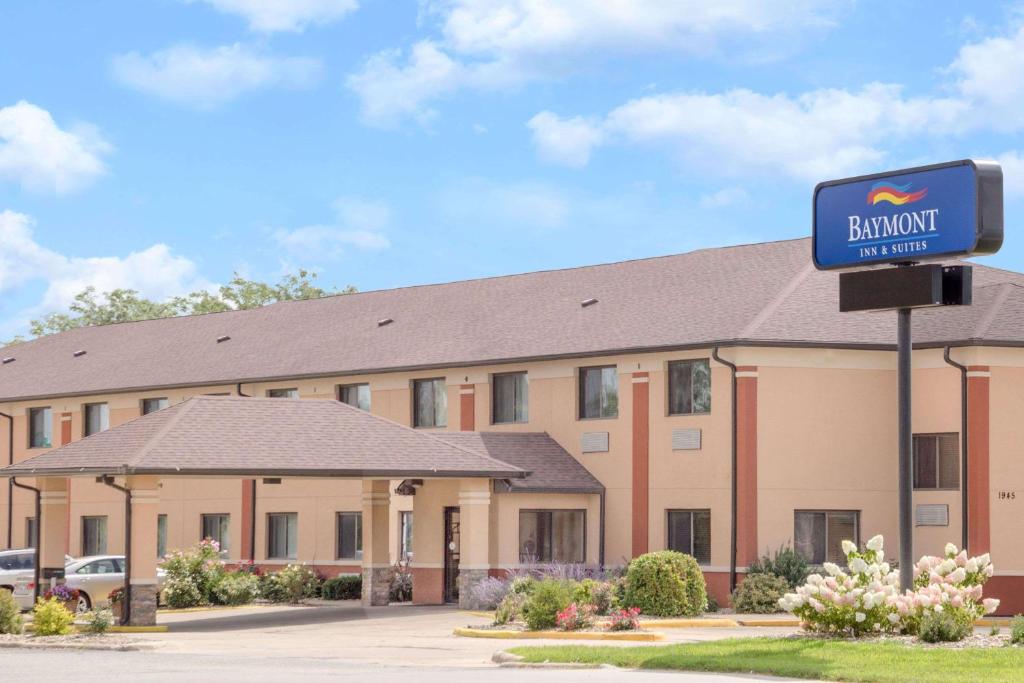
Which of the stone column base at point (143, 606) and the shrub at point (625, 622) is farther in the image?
the stone column base at point (143, 606)

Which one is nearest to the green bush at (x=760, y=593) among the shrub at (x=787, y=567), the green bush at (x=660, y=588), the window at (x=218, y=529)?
the shrub at (x=787, y=567)

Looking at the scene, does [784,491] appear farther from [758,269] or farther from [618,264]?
[618,264]

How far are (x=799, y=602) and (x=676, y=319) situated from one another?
13465mm

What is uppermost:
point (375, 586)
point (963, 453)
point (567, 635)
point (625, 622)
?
point (963, 453)

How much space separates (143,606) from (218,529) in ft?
48.1

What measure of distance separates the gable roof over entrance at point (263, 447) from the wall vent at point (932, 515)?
830cm

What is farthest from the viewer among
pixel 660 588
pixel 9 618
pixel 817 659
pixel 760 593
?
pixel 760 593

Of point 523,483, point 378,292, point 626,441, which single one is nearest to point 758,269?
point 626,441

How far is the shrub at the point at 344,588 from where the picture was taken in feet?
132

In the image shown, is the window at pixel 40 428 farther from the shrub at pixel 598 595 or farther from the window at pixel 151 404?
the shrub at pixel 598 595

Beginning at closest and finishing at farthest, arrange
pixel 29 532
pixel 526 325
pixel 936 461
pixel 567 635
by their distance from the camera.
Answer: pixel 567 635, pixel 936 461, pixel 526 325, pixel 29 532

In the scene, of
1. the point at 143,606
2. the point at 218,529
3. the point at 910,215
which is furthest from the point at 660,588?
the point at 218,529

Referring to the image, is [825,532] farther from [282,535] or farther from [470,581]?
[282,535]

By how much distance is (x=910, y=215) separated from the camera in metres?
24.6
